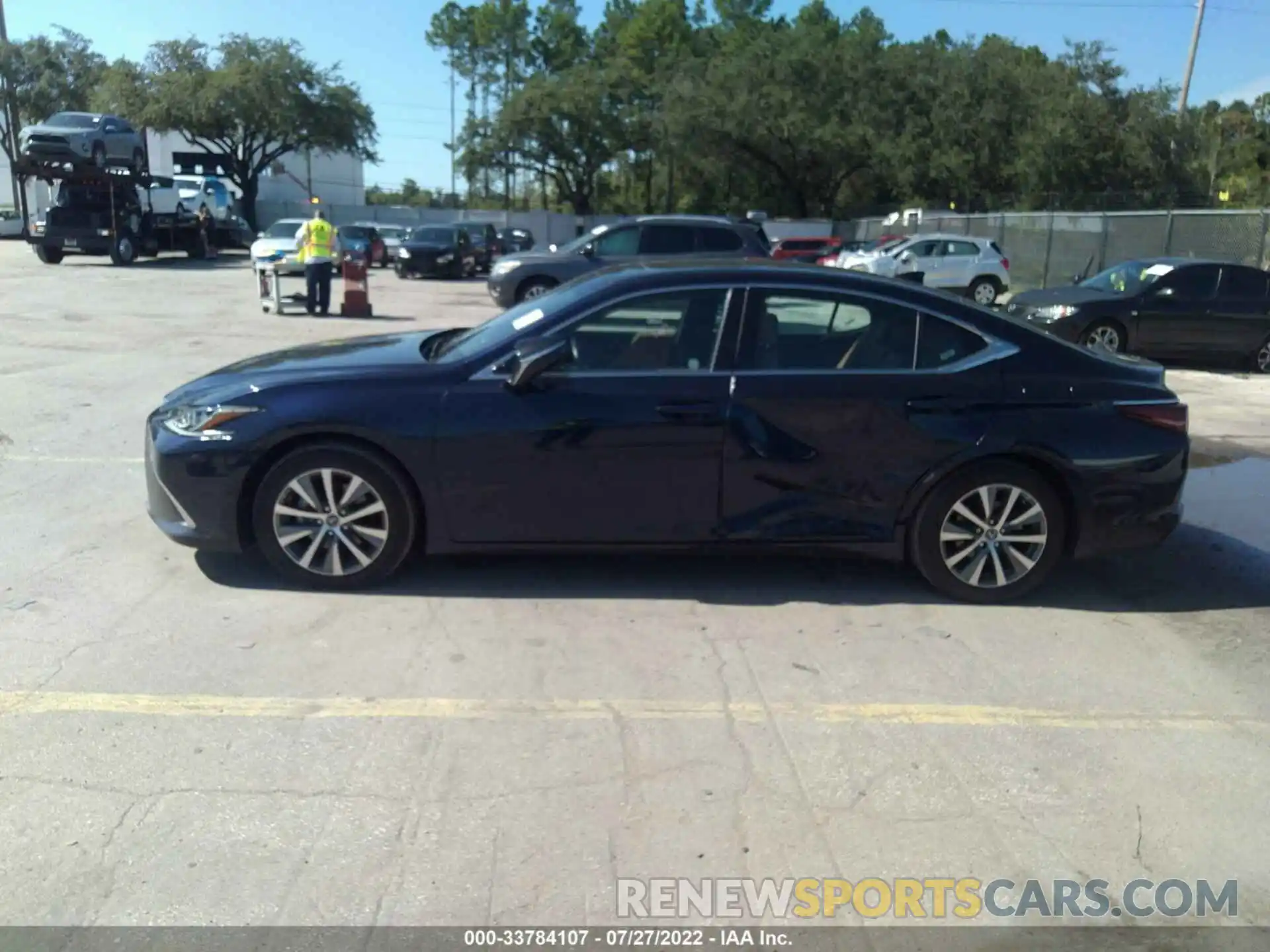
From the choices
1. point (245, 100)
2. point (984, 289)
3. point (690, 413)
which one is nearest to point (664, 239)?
point (984, 289)

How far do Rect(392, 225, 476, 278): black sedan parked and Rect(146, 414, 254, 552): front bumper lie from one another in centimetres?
2750

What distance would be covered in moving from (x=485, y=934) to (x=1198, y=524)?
5846 mm

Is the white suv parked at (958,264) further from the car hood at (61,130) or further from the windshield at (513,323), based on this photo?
the windshield at (513,323)

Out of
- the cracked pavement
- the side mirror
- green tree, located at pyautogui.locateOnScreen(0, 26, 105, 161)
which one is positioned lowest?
the cracked pavement

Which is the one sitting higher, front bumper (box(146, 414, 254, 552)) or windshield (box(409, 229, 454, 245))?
windshield (box(409, 229, 454, 245))

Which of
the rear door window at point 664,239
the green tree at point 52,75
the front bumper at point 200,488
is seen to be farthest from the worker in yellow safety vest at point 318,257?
the green tree at point 52,75

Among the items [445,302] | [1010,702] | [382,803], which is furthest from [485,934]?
[445,302]

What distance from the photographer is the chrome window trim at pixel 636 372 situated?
5.37 meters

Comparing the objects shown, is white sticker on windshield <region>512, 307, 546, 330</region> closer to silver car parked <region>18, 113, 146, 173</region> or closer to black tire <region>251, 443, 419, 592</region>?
black tire <region>251, 443, 419, 592</region>

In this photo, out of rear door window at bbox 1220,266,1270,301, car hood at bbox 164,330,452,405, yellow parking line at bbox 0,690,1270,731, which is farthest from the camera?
rear door window at bbox 1220,266,1270,301

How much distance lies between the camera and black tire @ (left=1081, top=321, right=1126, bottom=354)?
1582 cm

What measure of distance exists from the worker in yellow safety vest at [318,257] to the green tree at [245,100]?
1512 inches

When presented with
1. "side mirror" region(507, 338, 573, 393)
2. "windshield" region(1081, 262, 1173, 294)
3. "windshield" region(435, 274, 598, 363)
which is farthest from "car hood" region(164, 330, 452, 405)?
"windshield" region(1081, 262, 1173, 294)

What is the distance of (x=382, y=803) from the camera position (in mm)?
3676
